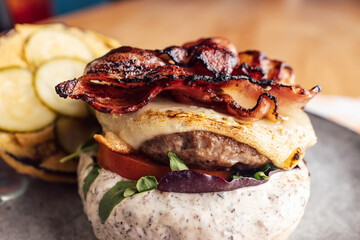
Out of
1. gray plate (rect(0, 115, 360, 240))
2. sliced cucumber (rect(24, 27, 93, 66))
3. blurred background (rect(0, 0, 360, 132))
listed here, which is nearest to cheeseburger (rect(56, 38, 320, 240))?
gray plate (rect(0, 115, 360, 240))

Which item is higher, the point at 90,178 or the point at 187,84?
the point at 187,84

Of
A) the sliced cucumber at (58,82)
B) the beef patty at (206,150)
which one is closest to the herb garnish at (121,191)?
the beef patty at (206,150)

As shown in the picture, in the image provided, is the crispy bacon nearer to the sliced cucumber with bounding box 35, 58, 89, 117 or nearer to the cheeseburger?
the cheeseburger

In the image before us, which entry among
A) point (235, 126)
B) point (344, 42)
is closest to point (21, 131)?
point (235, 126)

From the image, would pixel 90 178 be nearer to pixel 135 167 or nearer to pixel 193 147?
pixel 135 167

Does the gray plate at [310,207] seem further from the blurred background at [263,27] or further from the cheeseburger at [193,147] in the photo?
the blurred background at [263,27]

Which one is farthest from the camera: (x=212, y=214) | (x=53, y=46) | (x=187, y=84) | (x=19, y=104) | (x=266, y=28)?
(x=266, y=28)

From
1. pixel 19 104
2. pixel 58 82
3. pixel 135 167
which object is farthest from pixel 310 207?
pixel 19 104
